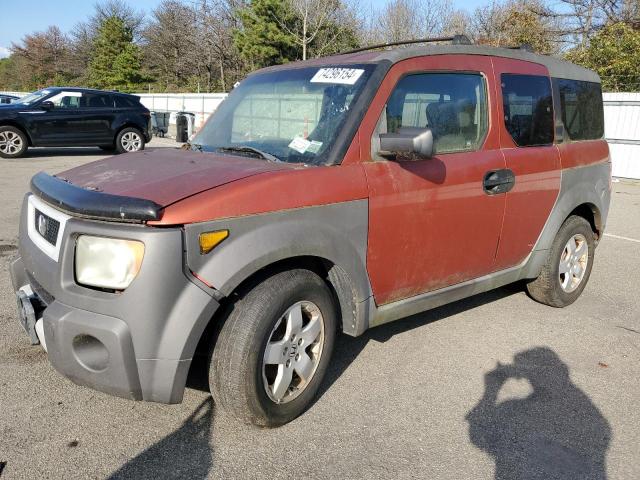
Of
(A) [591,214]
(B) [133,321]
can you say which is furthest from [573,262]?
(B) [133,321]

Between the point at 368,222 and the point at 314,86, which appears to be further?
the point at 314,86

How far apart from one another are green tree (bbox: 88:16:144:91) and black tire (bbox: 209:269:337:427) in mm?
51173

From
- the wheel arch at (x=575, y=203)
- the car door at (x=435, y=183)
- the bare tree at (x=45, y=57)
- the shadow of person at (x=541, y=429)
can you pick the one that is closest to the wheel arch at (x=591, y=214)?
the wheel arch at (x=575, y=203)

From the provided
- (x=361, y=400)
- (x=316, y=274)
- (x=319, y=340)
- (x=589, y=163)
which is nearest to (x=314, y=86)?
(x=316, y=274)

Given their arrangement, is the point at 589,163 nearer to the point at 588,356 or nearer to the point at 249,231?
the point at 588,356

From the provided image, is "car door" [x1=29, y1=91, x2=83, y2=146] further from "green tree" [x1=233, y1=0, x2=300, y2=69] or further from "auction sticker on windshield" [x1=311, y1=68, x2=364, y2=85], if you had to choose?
"green tree" [x1=233, y1=0, x2=300, y2=69]

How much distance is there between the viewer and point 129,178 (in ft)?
9.06

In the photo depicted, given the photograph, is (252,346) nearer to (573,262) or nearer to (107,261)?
(107,261)

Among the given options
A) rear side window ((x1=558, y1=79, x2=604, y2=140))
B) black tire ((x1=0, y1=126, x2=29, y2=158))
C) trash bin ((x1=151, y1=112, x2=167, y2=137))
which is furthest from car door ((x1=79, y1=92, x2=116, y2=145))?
rear side window ((x1=558, y1=79, x2=604, y2=140))

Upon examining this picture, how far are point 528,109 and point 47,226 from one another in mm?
3308

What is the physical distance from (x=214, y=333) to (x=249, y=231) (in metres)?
0.53

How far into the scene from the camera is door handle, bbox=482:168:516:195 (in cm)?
366

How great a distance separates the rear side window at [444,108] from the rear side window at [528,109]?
0.28 meters

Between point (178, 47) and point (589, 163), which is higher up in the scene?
point (178, 47)
